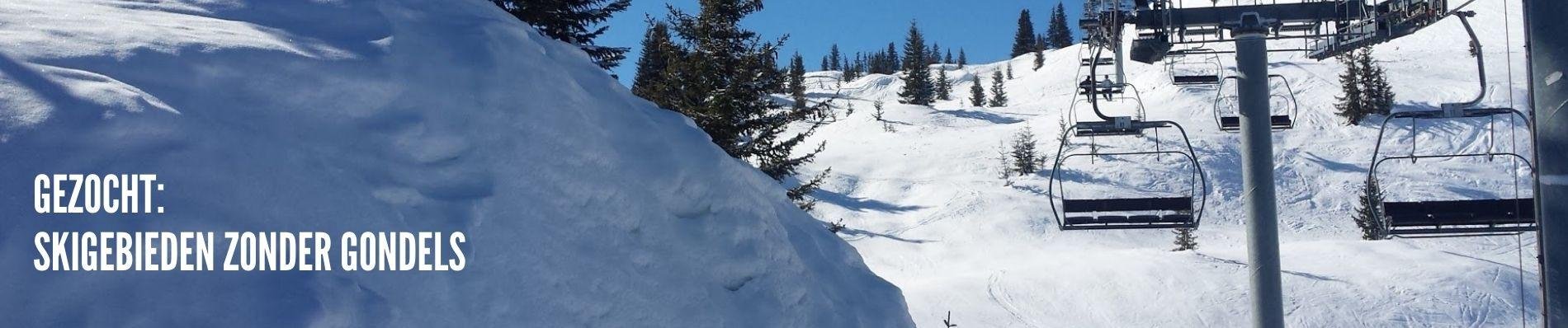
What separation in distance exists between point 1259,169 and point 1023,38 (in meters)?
112

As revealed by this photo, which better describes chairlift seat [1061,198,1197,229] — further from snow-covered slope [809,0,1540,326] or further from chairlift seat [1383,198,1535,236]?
chairlift seat [1383,198,1535,236]

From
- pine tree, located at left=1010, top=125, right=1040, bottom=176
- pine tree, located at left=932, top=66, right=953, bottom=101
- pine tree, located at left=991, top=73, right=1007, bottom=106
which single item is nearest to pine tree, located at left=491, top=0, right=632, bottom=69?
pine tree, located at left=1010, top=125, right=1040, bottom=176

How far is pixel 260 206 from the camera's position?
484cm

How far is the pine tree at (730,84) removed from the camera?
18.3 meters

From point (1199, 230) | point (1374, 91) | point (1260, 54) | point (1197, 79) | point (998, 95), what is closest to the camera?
point (1260, 54)

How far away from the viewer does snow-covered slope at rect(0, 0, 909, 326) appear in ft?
14.9

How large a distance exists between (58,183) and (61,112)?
41 cm

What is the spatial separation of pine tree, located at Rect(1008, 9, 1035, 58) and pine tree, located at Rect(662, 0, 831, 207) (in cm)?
10313

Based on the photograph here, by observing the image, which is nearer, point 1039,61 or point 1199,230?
point 1199,230

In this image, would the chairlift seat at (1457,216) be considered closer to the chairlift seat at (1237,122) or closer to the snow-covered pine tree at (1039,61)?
the chairlift seat at (1237,122)

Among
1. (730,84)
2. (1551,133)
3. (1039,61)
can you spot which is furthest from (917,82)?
(1551,133)

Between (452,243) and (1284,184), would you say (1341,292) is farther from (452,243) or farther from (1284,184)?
(452,243)

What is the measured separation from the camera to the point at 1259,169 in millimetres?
11281

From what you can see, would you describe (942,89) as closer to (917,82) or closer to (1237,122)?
(917,82)
